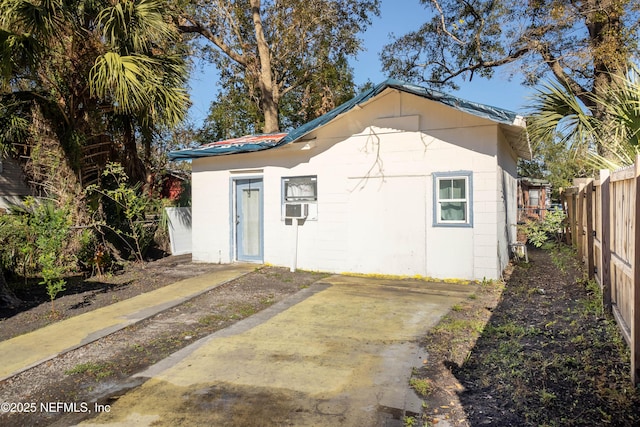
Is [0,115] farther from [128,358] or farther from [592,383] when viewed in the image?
[592,383]

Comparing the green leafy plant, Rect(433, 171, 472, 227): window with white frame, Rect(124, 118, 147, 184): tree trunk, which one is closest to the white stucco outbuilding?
Rect(433, 171, 472, 227): window with white frame

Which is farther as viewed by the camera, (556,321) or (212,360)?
(556,321)

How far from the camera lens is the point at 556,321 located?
5281 millimetres

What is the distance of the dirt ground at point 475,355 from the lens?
125 inches

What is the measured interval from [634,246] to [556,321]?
91.2 inches

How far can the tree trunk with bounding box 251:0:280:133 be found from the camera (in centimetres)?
1628

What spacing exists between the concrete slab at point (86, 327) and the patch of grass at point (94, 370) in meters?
0.50

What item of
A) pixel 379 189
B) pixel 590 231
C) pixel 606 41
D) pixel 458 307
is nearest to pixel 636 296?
pixel 458 307

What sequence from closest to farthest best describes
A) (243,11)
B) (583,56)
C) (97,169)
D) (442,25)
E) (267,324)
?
(267,324) → (97,169) → (583,56) → (442,25) → (243,11)

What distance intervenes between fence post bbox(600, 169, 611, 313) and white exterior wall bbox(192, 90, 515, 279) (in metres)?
2.45

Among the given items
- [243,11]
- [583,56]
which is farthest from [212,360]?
[243,11]

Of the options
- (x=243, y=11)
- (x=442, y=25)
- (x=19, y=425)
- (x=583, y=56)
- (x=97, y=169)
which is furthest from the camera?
(x=243, y=11)

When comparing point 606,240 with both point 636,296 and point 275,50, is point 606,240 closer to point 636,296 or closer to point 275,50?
point 636,296

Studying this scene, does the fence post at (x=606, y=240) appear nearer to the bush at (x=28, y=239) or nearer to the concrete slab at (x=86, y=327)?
the concrete slab at (x=86, y=327)
